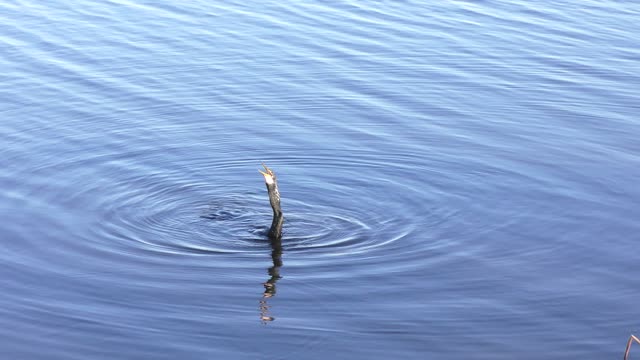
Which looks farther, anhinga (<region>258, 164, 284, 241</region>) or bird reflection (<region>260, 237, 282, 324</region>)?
anhinga (<region>258, 164, 284, 241</region>)

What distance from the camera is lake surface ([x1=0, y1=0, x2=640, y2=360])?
583 inches

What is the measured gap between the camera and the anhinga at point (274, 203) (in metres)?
16.5

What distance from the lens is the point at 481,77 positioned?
83.4 ft

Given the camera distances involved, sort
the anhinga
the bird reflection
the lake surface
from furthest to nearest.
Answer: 1. the anhinga
2. the bird reflection
3. the lake surface

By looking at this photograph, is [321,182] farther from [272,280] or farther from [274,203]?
[272,280]

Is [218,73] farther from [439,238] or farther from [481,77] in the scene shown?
[439,238]

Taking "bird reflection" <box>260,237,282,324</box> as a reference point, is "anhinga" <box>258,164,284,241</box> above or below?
above

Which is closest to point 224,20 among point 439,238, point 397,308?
point 439,238

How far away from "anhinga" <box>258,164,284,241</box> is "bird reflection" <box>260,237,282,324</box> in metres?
0.09

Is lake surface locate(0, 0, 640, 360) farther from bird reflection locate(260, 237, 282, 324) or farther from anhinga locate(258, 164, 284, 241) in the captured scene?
anhinga locate(258, 164, 284, 241)

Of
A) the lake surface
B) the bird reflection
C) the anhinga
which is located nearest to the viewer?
the lake surface

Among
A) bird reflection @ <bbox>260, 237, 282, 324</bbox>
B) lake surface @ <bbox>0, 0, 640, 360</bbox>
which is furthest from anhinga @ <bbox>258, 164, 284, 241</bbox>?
lake surface @ <bbox>0, 0, 640, 360</bbox>

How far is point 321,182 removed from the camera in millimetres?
19719

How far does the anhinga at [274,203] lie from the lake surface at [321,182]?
269mm
